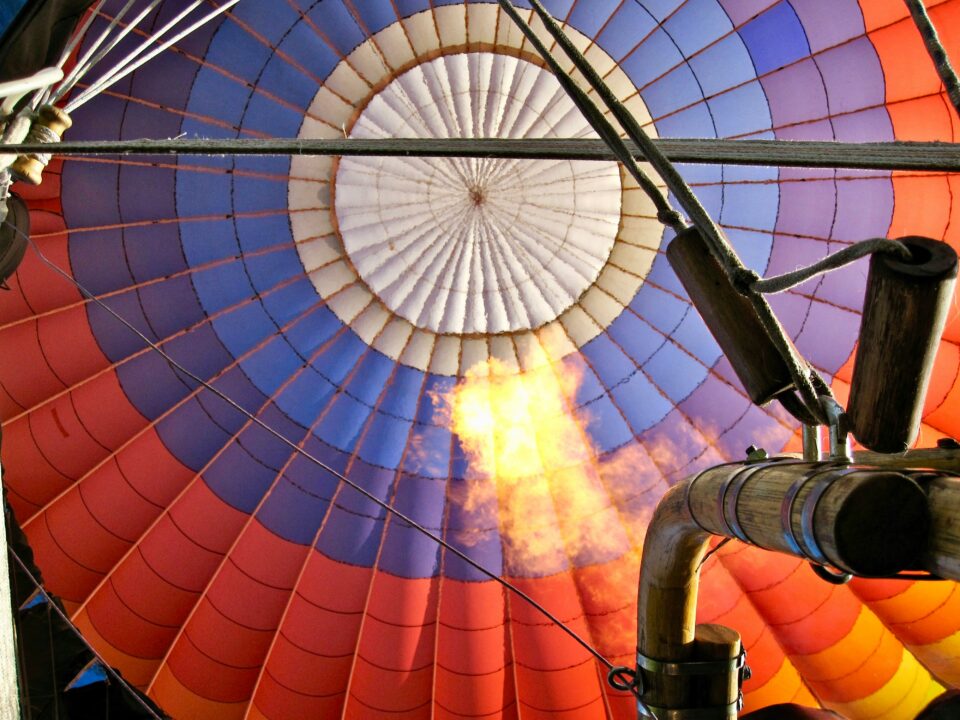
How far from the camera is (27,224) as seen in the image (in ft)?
14.6

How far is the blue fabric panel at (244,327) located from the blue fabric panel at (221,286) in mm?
78

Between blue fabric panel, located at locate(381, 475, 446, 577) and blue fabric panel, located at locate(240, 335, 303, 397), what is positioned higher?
blue fabric panel, located at locate(240, 335, 303, 397)

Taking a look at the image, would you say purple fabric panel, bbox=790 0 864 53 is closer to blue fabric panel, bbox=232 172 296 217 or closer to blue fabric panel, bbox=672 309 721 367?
blue fabric panel, bbox=672 309 721 367

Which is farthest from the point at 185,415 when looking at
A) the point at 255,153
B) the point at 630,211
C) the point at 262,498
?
the point at 255,153

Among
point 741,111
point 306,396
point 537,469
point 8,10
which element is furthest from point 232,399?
point 741,111

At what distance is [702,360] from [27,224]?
4.73 m

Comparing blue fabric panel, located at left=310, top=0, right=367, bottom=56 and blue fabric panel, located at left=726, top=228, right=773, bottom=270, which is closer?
blue fabric panel, located at left=310, top=0, right=367, bottom=56

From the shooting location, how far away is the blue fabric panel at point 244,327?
5.52m

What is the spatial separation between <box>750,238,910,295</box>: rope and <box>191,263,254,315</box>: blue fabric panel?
4816mm

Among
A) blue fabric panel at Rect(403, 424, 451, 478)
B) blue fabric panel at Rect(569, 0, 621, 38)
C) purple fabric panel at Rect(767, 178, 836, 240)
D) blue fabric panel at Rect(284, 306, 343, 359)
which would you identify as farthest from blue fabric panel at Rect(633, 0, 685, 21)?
blue fabric panel at Rect(403, 424, 451, 478)

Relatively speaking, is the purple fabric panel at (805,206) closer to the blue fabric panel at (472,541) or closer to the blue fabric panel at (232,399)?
the blue fabric panel at (472,541)

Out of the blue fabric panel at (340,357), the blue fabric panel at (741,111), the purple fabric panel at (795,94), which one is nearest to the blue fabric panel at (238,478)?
the blue fabric panel at (340,357)

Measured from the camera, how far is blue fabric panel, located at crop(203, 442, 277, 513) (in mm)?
5582

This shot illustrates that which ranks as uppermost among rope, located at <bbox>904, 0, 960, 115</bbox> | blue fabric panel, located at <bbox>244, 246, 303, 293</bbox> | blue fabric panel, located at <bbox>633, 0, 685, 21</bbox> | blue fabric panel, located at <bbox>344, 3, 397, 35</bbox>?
blue fabric panel, located at <bbox>633, 0, 685, 21</bbox>
